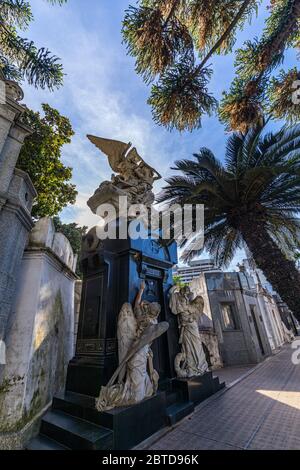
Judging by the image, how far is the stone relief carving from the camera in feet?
17.6

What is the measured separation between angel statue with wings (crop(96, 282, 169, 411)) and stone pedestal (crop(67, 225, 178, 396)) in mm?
334

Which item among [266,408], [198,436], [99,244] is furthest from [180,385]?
[99,244]

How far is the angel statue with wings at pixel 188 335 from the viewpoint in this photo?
13.5 ft

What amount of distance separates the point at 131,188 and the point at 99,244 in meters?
2.02

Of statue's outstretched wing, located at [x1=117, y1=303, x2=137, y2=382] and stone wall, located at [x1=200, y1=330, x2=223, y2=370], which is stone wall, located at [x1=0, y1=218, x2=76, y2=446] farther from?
stone wall, located at [x1=200, y1=330, x2=223, y2=370]

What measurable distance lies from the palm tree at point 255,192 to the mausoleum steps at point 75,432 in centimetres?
429

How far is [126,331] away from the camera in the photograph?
10.4 ft

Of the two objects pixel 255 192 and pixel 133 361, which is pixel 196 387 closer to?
pixel 133 361

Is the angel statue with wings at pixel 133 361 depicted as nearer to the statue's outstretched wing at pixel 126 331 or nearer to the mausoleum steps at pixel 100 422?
the statue's outstretched wing at pixel 126 331

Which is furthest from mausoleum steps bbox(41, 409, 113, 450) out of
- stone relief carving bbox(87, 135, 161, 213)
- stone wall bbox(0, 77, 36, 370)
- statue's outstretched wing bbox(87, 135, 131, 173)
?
statue's outstretched wing bbox(87, 135, 131, 173)

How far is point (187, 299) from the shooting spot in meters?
4.64

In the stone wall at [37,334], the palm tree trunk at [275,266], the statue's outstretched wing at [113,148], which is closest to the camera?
the stone wall at [37,334]

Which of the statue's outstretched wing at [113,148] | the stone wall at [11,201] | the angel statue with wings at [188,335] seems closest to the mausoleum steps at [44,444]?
the stone wall at [11,201]
